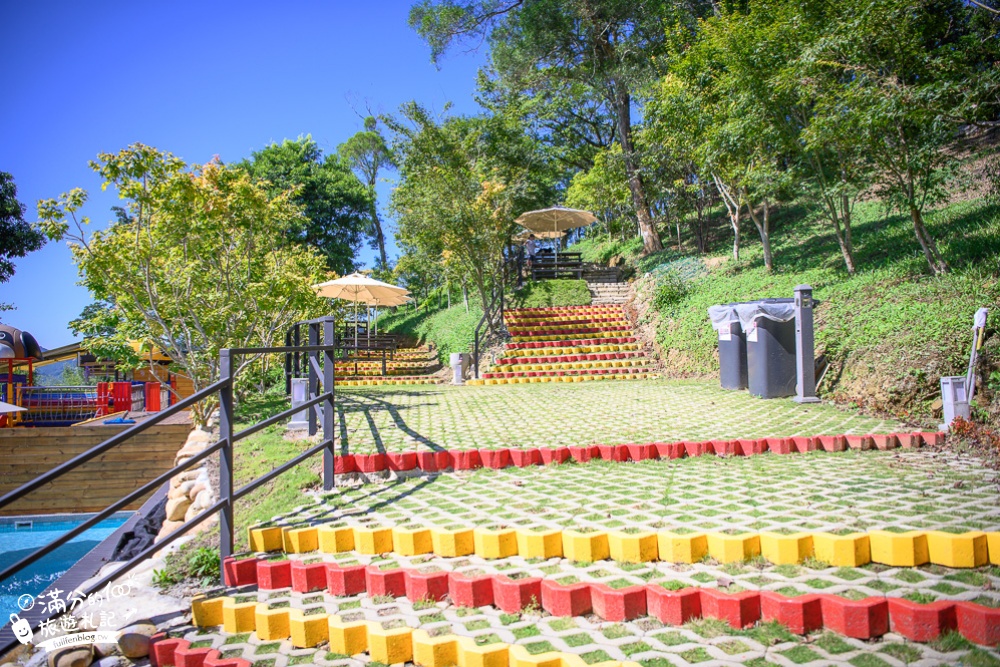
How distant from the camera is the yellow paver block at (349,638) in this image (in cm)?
273

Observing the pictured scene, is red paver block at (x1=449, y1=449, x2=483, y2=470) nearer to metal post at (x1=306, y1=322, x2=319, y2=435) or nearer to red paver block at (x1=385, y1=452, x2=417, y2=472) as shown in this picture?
red paver block at (x1=385, y1=452, x2=417, y2=472)

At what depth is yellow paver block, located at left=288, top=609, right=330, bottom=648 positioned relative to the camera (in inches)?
112

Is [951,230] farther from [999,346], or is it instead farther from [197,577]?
[197,577]

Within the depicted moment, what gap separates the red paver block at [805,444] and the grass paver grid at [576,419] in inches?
18.5

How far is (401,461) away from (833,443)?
3.92m

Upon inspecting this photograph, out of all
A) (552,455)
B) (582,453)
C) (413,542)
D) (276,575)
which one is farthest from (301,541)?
(582,453)

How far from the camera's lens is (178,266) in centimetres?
930

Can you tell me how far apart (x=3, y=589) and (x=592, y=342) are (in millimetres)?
12066

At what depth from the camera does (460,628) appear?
2.76 metres

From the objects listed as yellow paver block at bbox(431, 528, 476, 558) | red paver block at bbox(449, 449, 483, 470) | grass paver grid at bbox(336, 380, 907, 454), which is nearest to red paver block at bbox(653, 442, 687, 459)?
grass paver grid at bbox(336, 380, 907, 454)

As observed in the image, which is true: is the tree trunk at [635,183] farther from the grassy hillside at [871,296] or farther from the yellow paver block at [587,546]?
the yellow paver block at [587,546]

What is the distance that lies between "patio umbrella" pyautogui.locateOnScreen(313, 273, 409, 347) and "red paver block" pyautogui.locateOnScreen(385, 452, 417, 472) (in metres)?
8.71

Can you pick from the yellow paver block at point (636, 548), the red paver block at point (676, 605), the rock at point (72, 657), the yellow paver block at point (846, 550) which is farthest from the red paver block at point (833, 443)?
the rock at point (72, 657)

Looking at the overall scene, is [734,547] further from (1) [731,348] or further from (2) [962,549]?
(1) [731,348]
